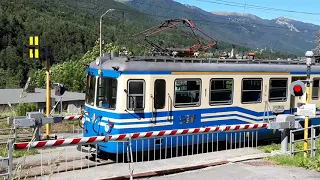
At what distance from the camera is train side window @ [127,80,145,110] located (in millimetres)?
11008

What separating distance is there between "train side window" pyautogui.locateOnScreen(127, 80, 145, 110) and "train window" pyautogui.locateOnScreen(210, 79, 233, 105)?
7.92 feet

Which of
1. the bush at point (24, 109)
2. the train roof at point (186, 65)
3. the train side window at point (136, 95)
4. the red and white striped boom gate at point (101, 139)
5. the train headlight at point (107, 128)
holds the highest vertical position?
the train roof at point (186, 65)

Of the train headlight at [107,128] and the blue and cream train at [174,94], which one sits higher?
the blue and cream train at [174,94]

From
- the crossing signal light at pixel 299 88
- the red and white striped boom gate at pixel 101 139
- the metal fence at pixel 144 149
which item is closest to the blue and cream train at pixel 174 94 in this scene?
the metal fence at pixel 144 149

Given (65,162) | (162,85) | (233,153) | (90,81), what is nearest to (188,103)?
(162,85)

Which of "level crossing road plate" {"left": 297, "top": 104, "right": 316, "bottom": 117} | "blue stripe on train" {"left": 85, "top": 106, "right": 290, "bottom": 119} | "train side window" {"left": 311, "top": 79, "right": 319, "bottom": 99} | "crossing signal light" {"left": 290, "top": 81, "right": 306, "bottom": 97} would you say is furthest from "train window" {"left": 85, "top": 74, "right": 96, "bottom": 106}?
"train side window" {"left": 311, "top": 79, "right": 319, "bottom": 99}

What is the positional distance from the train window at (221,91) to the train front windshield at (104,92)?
307 centimetres

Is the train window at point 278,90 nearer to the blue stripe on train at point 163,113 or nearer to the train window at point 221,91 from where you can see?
the blue stripe on train at point 163,113

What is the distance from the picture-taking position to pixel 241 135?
13.4 meters

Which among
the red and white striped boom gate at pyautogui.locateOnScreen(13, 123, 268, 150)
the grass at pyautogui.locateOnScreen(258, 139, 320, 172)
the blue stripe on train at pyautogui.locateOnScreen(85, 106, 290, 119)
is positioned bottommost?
the grass at pyautogui.locateOnScreen(258, 139, 320, 172)

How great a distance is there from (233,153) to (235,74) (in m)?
2.59

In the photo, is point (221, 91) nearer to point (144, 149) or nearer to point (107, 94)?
point (144, 149)

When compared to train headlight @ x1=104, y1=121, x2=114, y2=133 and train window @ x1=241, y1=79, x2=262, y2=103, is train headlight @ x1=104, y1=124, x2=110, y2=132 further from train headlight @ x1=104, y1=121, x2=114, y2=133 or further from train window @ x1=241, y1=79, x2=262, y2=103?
train window @ x1=241, y1=79, x2=262, y2=103

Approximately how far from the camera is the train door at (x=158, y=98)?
1126 centimetres
